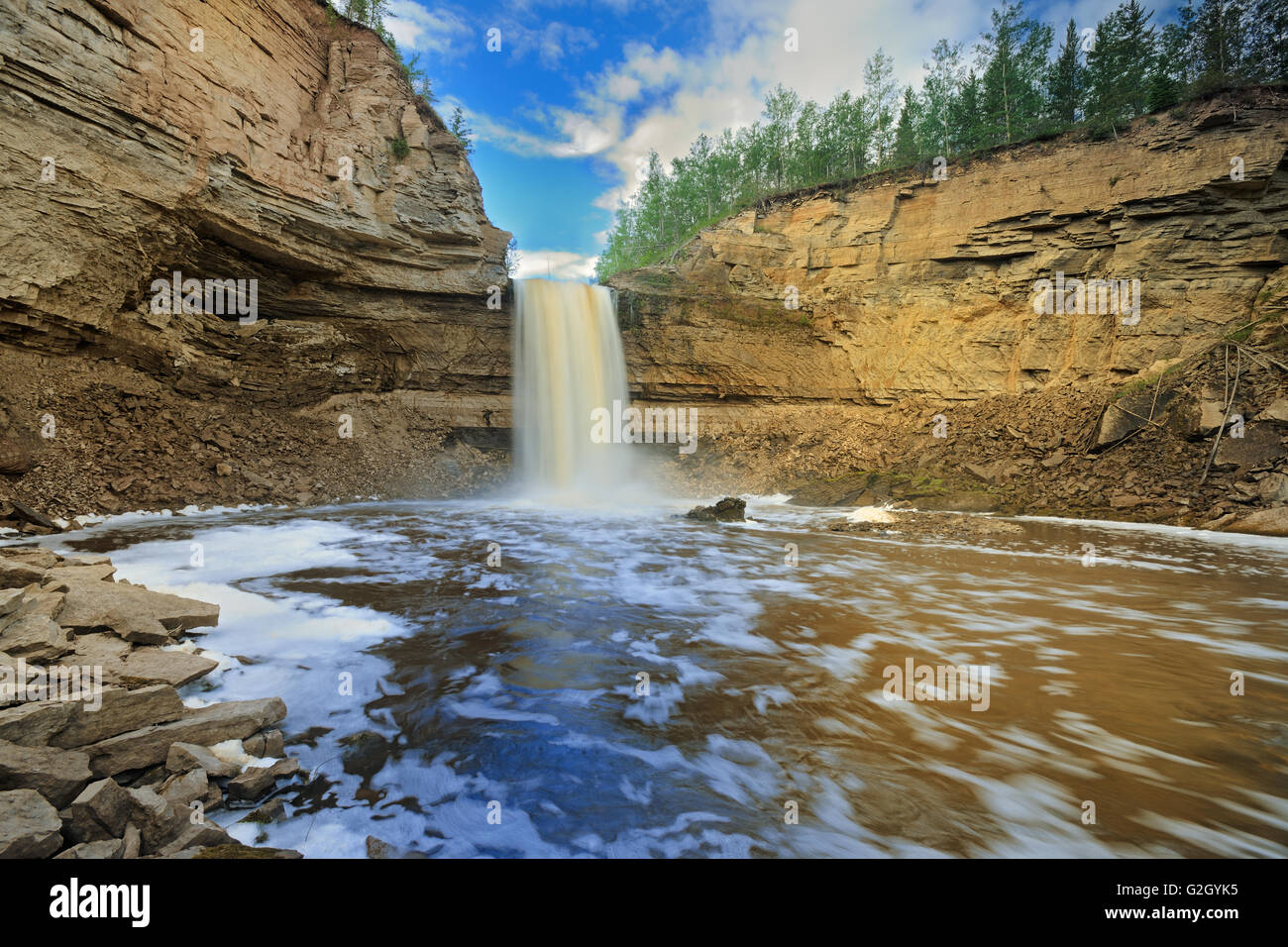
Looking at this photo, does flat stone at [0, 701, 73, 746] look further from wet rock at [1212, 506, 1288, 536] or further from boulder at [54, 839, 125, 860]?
wet rock at [1212, 506, 1288, 536]

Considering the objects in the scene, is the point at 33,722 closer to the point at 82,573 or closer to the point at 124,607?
the point at 124,607

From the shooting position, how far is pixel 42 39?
340 inches

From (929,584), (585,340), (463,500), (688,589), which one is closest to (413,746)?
(688,589)

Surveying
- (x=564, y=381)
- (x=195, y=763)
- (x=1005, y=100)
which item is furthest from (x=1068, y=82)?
(x=195, y=763)

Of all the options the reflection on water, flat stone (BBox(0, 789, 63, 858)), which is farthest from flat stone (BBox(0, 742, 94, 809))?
the reflection on water

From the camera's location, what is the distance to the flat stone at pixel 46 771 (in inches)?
75.9

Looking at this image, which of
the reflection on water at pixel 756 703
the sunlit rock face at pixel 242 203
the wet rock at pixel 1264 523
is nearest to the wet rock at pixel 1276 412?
the wet rock at pixel 1264 523

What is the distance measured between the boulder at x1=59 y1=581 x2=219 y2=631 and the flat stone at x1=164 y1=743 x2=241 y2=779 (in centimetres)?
221

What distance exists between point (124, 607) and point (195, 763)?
8.58 feet

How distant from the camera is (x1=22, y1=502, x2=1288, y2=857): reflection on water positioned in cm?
227

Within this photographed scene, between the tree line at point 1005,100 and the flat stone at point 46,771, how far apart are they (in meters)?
25.0

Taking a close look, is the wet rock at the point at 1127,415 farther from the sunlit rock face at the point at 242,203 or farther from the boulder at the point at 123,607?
the boulder at the point at 123,607

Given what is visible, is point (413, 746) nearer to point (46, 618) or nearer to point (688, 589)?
point (46, 618)
